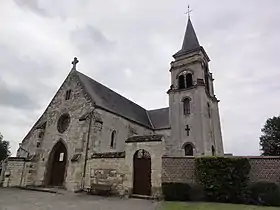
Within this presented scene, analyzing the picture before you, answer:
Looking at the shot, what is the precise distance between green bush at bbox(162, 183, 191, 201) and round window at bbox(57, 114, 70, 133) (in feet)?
36.8

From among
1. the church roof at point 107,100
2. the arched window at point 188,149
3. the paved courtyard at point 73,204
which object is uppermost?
the church roof at point 107,100

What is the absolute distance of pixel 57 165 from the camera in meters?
18.6

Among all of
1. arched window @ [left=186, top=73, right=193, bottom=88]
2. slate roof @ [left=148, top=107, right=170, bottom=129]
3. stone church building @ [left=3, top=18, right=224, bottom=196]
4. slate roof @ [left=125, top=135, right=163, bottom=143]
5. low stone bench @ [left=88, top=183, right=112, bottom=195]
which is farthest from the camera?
slate roof @ [left=148, top=107, right=170, bottom=129]

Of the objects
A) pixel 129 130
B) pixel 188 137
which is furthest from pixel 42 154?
pixel 188 137

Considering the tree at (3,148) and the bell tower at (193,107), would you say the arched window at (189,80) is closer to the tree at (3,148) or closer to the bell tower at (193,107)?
the bell tower at (193,107)

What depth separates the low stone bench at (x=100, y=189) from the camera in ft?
42.8

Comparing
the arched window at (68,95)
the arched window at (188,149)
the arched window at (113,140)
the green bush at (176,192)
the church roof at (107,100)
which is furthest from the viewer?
the arched window at (188,149)

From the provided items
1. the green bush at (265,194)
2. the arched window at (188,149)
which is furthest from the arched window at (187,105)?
the green bush at (265,194)

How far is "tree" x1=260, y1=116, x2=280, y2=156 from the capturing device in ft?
106

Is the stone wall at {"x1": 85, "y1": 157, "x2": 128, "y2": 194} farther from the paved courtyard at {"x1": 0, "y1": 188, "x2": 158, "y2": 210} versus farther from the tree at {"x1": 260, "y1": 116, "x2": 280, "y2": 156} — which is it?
the tree at {"x1": 260, "y1": 116, "x2": 280, "y2": 156}

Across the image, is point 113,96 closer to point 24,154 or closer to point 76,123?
point 76,123

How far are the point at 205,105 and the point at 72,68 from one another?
14019 mm

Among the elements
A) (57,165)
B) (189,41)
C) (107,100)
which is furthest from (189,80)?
(57,165)

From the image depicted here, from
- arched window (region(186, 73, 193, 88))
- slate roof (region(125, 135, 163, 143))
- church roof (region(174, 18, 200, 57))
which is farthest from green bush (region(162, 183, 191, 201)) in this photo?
church roof (region(174, 18, 200, 57))
